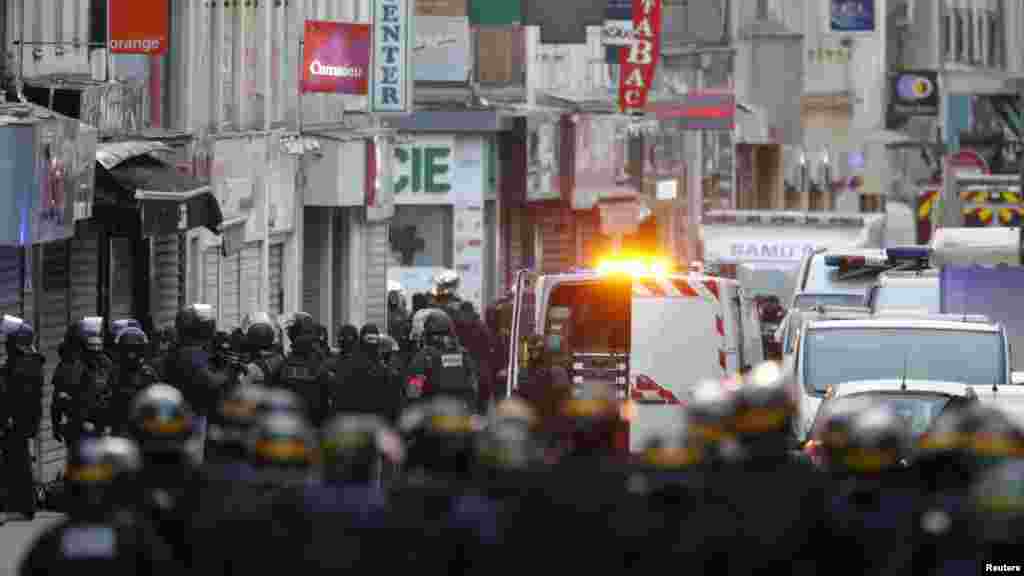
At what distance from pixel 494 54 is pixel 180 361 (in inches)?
1155

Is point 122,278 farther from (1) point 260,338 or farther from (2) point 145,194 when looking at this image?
(1) point 260,338

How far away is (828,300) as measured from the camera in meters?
34.1

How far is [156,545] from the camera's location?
8898 mm

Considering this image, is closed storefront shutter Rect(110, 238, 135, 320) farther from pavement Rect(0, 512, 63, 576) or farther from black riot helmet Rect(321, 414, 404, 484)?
black riot helmet Rect(321, 414, 404, 484)

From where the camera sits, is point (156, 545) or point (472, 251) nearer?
point (156, 545)

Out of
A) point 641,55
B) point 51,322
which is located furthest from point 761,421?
point 641,55

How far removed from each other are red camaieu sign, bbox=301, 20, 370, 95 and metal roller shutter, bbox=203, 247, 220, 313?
2061mm

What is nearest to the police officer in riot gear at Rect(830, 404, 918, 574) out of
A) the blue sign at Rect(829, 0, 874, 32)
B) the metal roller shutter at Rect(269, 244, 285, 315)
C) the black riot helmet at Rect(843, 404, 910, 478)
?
the black riot helmet at Rect(843, 404, 910, 478)

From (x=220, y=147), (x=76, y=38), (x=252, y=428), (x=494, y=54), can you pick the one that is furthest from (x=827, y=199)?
(x=252, y=428)

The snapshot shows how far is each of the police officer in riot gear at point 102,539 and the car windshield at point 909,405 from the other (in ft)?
30.8

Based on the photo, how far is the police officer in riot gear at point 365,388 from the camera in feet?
67.4

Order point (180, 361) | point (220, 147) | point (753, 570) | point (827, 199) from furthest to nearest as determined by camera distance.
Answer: point (827, 199) < point (220, 147) < point (180, 361) < point (753, 570)

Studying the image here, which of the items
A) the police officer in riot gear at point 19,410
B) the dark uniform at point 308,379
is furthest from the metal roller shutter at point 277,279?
the police officer in riot gear at point 19,410

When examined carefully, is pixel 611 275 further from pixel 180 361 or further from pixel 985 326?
pixel 180 361
